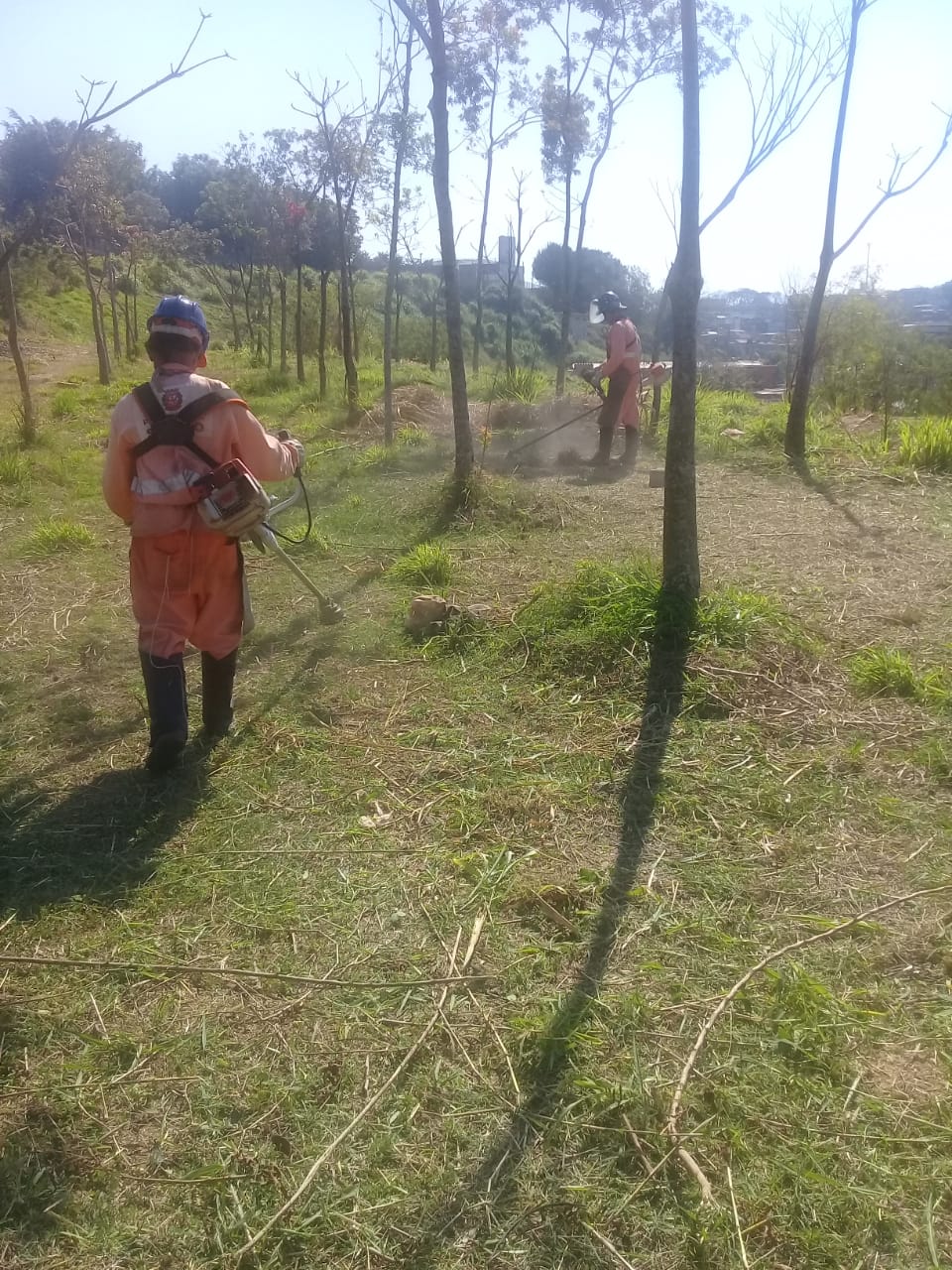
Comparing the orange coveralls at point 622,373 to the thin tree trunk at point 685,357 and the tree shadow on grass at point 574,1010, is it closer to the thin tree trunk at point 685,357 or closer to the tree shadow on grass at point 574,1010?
the thin tree trunk at point 685,357

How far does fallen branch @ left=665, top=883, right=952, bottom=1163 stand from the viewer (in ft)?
6.60

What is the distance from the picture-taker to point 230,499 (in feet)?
10.8

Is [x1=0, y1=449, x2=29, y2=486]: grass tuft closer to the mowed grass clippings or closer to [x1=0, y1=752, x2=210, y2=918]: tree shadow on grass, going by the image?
the mowed grass clippings

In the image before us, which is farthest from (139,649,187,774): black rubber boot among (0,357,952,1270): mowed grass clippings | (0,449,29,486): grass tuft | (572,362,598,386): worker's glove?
(572,362,598,386): worker's glove

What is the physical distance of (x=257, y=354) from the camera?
2098 cm

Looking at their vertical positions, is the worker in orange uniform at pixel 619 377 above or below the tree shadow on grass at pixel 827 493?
above

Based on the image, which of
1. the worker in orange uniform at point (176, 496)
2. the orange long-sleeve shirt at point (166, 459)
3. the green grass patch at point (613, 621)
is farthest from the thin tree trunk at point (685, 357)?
the orange long-sleeve shirt at point (166, 459)

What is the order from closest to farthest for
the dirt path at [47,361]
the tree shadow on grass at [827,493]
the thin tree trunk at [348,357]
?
the tree shadow on grass at [827,493]
the thin tree trunk at [348,357]
the dirt path at [47,361]

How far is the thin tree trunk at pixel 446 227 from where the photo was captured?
6902 mm

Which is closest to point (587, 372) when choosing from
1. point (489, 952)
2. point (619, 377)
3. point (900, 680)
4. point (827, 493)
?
point (619, 377)

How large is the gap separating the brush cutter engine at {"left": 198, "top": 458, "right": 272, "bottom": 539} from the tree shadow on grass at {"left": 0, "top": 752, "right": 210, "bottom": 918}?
1.04 metres

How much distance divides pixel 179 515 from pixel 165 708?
0.76 meters

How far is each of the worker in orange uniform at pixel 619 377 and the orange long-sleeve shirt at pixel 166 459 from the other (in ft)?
20.7

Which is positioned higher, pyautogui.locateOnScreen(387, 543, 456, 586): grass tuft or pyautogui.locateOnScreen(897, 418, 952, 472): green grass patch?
pyautogui.locateOnScreen(897, 418, 952, 472): green grass patch
